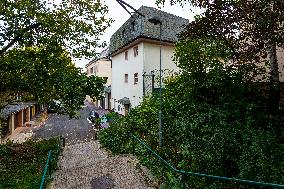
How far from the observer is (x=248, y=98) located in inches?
503

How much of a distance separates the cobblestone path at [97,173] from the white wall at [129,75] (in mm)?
9139

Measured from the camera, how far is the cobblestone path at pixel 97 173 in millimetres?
9734

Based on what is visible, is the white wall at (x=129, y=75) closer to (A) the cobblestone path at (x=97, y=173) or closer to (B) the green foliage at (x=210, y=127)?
(B) the green foliage at (x=210, y=127)

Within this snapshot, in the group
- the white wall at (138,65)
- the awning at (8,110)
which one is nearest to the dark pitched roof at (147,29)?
the white wall at (138,65)

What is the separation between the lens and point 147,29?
2491cm

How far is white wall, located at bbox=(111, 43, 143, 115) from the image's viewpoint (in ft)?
83.5

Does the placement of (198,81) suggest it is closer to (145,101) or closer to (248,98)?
(248,98)

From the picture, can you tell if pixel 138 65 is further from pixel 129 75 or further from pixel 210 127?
pixel 210 127

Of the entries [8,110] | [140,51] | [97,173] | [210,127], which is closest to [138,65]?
[140,51]

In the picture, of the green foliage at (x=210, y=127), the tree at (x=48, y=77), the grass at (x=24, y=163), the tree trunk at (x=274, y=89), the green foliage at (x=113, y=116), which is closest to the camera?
the green foliage at (x=210, y=127)

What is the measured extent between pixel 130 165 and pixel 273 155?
5.08 metres

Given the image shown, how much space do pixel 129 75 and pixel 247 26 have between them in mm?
17107

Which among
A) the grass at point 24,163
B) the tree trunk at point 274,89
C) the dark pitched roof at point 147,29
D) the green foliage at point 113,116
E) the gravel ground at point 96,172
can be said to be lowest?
the grass at point 24,163

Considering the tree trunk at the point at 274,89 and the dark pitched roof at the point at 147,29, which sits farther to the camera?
the dark pitched roof at the point at 147,29
